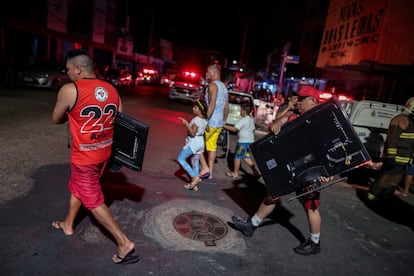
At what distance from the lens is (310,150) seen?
3.29m

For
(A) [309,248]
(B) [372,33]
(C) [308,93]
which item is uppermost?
(B) [372,33]

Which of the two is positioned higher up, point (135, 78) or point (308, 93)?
point (308, 93)

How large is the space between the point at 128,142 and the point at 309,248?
8.14ft

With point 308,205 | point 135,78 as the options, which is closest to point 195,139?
point 308,205

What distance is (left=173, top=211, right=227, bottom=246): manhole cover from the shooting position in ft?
12.1

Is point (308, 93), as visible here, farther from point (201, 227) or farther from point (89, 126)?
point (89, 126)

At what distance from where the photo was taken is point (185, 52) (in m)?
62.5

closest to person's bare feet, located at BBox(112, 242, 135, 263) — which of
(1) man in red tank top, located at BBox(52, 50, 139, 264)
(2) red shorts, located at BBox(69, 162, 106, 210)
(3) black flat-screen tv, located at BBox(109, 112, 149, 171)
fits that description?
(1) man in red tank top, located at BBox(52, 50, 139, 264)

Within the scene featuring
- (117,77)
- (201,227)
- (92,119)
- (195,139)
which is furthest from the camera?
(117,77)

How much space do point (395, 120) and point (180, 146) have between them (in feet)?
16.4

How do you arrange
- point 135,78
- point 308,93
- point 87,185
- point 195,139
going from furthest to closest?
point 135,78 → point 195,139 → point 308,93 → point 87,185

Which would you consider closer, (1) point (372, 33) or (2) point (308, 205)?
(2) point (308, 205)

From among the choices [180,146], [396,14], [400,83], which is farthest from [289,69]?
[180,146]

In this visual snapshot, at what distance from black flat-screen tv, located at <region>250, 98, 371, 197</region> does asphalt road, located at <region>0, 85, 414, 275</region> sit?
0.95 m
